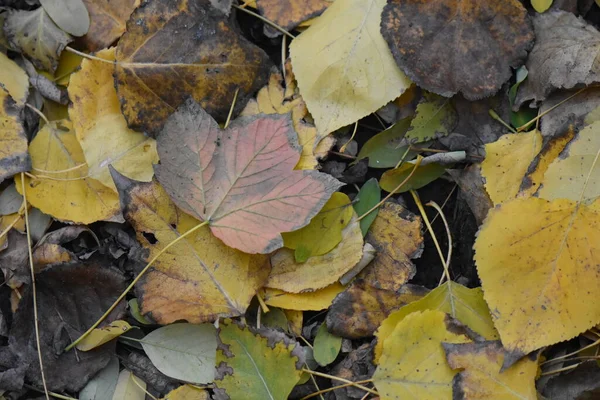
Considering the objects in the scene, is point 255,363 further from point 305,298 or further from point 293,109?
point 293,109

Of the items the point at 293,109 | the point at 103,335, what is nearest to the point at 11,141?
the point at 103,335

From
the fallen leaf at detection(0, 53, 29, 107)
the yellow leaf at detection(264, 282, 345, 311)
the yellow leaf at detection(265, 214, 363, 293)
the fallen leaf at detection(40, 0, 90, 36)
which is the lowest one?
the yellow leaf at detection(264, 282, 345, 311)

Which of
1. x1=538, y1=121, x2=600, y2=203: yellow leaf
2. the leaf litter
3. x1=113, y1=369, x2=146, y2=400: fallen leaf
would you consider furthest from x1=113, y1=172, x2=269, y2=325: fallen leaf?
x1=538, y1=121, x2=600, y2=203: yellow leaf

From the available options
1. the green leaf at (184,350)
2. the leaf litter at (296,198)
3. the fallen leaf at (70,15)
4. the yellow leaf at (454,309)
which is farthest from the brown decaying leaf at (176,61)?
the yellow leaf at (454,309)

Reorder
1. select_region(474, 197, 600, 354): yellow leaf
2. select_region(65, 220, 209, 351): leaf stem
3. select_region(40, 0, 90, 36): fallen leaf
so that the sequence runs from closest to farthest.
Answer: select_region(474, 197, 600, 354): yellow leaf < select_region(65, 220, 209, 351): leaf stem < select_region(40, 0, 90, 36): fallen leaf

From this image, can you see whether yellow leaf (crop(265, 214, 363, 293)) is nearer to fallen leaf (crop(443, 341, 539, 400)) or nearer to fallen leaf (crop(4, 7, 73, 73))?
fallen leaf (crop(443, 341, 539, 400))

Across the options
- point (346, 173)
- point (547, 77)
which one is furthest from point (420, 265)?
point (547, 77)
